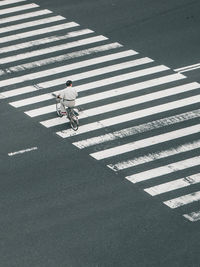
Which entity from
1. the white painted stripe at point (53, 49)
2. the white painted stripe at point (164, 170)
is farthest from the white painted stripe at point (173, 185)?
the white painted stripe at point (53, 49)

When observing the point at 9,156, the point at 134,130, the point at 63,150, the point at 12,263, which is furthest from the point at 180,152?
the point at 12,263

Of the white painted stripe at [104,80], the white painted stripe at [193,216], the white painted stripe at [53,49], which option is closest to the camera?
the white painted stripe at [193,216]

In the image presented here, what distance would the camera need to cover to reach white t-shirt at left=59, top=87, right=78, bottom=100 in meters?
27.1

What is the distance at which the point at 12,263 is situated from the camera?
70.5 feet

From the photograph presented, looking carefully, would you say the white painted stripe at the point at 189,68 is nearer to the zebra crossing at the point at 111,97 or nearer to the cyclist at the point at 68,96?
the zebra crossing at the point at 111,97

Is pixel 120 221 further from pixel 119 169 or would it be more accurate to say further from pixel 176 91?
pixel 176 91

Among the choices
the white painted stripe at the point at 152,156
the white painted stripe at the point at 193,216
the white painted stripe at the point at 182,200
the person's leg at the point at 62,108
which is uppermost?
the person's leg at the point at 62,108

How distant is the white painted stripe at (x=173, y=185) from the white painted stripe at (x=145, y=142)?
207cm

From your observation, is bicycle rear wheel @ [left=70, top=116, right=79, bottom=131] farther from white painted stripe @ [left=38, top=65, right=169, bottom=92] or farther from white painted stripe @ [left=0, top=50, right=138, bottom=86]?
white painted stripe @ [left=0, top=50, right=138, bottom=86]

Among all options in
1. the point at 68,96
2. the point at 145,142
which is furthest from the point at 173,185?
the point at 68,96

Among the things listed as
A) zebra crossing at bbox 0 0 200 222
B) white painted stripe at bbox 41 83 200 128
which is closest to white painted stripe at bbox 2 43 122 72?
zebra crossing at bbox 0 0 200 222

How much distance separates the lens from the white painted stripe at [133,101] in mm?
28422

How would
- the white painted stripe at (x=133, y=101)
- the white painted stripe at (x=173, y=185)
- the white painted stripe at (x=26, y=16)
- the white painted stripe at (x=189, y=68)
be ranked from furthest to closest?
the white painted stripe at (x=26, y=16)
the white painted stripe at (x=189, y=68)
the white painted stripe at (x=133, y=101)
the white painted stripe at (x=173, y=185)

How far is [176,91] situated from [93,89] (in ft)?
9.66
